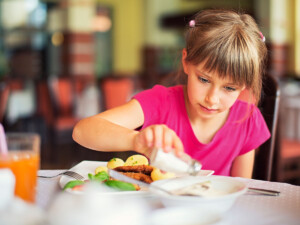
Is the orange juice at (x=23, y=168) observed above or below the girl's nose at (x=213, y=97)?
below

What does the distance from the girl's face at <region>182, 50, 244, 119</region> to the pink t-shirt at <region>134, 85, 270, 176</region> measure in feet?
0.72

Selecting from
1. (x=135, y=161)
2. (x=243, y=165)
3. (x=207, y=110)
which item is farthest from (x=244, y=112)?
(x=135, y=161)

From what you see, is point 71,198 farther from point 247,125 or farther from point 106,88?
point 106,88

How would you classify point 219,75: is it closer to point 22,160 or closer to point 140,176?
point 140,176

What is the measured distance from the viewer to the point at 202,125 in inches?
60.7

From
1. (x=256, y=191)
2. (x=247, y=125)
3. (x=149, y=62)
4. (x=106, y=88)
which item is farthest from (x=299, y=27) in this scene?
(x=256, y=191)

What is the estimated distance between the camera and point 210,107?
1.27 meters

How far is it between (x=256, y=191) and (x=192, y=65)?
548 millimetres

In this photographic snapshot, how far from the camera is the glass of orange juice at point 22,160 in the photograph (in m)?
0.78

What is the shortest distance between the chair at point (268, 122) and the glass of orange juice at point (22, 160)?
993mm

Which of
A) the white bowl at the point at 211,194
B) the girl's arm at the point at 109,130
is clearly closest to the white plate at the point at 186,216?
the white bowl at the point at 211,194

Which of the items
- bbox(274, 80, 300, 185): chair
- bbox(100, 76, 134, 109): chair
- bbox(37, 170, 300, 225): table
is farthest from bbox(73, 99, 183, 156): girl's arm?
bbox(100, 76, 134, 109): chair

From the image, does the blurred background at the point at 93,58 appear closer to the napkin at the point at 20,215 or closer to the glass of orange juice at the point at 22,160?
the glass of orange juice at the point at 22,160

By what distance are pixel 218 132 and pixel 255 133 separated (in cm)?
13
